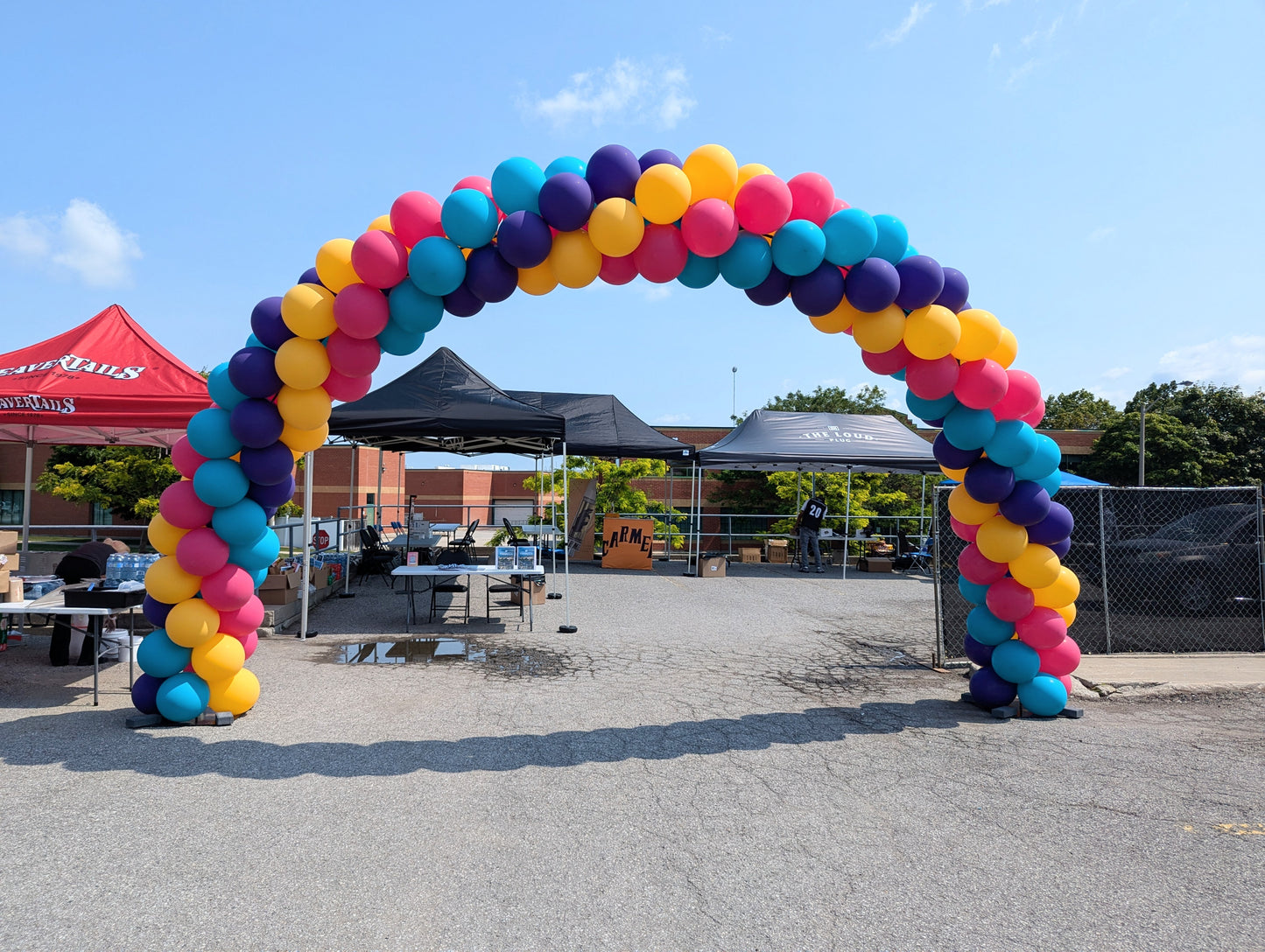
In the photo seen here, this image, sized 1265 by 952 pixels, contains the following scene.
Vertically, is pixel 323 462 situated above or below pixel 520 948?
above

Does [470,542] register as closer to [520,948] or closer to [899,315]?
[899,315]

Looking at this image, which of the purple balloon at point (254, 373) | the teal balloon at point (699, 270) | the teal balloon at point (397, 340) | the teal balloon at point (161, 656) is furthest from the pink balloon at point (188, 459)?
the teal balloon at point (699, 270)

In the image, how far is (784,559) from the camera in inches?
819

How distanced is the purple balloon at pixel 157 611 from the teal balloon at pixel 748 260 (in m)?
4.69

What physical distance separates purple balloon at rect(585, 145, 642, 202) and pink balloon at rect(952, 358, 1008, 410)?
276 centimetres

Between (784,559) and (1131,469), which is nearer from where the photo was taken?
(784,559)

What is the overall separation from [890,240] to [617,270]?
1.94m

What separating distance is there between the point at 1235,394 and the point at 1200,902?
43.7 metres

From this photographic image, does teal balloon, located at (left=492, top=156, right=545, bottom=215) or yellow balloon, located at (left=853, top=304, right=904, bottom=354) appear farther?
yellow balloon, located at (left=853, top=304, right=904, bottom=354)

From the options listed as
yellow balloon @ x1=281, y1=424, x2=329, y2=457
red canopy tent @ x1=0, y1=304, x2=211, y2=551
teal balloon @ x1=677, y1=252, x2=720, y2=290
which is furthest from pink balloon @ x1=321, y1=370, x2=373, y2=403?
red canopy tent @ x1=0, y1=304, x2=211, y2=551

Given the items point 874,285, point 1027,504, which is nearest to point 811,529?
point 1027,504

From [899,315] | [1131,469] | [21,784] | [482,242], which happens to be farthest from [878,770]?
[1131,469]

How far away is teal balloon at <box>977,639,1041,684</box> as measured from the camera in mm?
6129

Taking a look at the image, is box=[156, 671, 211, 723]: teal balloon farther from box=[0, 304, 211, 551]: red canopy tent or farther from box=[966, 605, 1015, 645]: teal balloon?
box=[966, 605, 1015, 645]: teal balloon
